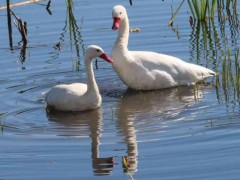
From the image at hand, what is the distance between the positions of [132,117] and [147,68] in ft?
5.03

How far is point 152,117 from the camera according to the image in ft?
37.6

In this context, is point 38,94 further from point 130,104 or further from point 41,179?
point 41,179

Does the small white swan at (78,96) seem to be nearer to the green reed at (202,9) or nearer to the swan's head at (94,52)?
the swan's head at (94,52)

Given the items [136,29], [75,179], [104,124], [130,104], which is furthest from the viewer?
[136,29]

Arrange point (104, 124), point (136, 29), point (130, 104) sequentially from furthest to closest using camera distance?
Result: point (136, 29), point (130, 104), point (104, 124)

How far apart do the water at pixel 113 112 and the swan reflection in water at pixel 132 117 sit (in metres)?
0.01

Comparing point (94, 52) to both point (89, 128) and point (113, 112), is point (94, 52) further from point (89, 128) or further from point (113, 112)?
point (89, 128)

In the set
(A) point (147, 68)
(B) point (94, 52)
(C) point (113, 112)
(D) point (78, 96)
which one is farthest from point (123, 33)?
(C) point (113, 112)

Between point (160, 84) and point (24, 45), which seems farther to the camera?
point (24, 45)

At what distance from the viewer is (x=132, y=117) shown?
11.6 metres

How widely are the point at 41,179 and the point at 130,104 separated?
3326 millimetres

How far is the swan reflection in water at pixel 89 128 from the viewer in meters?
9.68

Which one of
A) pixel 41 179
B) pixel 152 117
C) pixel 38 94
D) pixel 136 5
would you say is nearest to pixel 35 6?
pixel 136 5

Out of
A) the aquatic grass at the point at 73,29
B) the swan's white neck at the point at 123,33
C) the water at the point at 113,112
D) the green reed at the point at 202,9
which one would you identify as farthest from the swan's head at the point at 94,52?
the green reed at the point at 202,9
